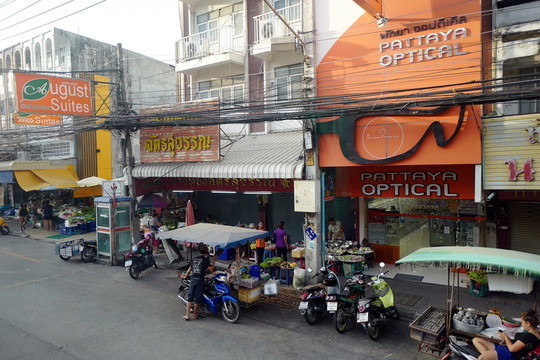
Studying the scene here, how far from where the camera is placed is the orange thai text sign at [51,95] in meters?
12.6

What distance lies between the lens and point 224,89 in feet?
57.4

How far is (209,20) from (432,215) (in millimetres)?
13727

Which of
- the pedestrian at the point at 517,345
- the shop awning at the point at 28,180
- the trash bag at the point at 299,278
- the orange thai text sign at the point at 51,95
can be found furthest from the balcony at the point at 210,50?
the pedestrian at the point at 517,345

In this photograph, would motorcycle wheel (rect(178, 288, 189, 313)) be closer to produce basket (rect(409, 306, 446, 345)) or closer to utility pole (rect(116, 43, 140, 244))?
produce basket (rect(409, 306, 446, 345))

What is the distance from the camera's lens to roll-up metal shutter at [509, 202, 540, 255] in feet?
37.4

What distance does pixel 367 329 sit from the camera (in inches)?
311

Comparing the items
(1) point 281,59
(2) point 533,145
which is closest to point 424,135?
(2) point 533,145

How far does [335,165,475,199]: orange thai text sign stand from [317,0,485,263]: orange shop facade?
0.03 m

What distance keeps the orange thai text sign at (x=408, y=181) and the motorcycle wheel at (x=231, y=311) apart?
573cm

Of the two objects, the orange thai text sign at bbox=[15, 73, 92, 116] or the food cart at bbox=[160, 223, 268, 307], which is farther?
the orange thai text sign at bbox=[15, 73, 92, 116]

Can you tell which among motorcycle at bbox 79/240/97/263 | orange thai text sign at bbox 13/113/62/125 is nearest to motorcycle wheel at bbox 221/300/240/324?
motorcycle at bbox 79/240/97/263

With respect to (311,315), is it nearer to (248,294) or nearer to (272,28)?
(248,294)

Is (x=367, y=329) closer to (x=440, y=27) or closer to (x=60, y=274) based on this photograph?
(x=440, y=27)

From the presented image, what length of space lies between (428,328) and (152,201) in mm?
13193
